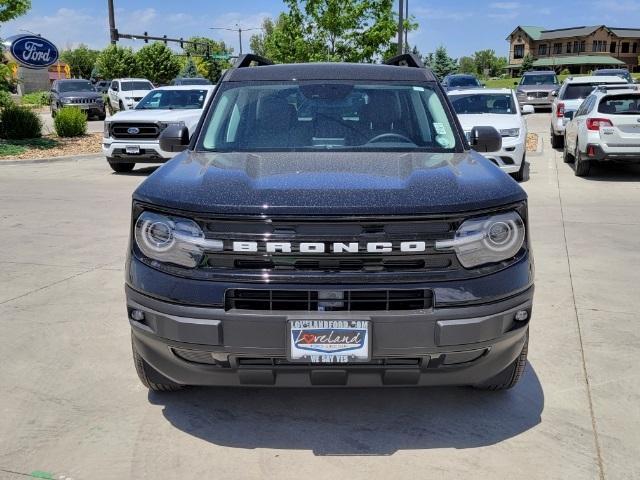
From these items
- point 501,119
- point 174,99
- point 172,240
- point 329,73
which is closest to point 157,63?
point 174,99

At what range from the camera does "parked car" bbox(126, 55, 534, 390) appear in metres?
2.84

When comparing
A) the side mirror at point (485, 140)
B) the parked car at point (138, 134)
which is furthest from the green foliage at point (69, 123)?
the side mirror at point (485, 140)

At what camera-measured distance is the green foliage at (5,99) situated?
17.5m

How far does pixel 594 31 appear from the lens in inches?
4198

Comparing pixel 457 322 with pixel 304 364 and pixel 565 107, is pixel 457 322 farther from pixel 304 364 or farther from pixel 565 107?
pixel 565 107

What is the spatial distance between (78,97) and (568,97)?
2074 cm

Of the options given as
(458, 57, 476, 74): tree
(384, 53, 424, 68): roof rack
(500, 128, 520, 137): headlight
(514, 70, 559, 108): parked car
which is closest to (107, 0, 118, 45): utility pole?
(514, 70, 559, 108): parked car

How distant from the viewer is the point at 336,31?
2464 cm

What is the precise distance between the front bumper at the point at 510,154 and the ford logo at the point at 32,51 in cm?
1480

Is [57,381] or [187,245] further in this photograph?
[57,381]

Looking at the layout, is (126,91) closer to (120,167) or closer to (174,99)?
(174,99)

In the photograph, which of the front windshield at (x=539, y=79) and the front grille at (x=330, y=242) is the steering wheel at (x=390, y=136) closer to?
the front grille at (x=330, y=242)

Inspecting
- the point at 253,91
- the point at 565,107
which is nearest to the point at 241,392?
the point at 253,91

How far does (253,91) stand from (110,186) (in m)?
8.03
